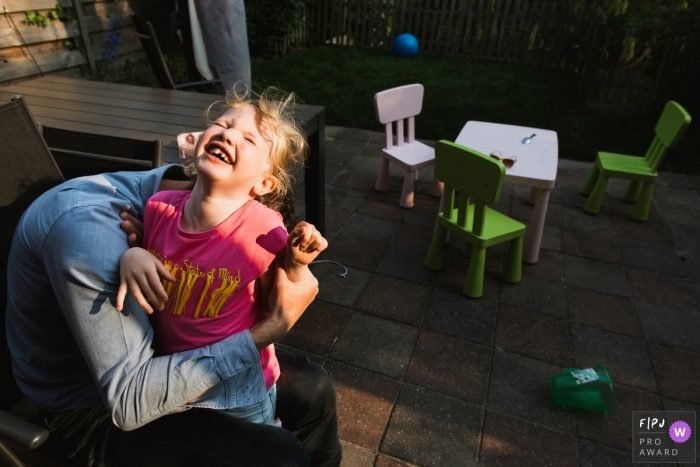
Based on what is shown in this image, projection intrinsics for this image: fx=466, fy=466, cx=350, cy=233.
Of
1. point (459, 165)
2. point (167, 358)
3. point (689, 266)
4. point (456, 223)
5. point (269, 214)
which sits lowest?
point (689, 266)

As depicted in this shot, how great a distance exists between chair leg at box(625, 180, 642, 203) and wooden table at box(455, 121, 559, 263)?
1.24m

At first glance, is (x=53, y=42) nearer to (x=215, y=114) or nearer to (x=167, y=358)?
(x=215, y=114)

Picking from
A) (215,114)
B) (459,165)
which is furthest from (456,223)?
(215,114)

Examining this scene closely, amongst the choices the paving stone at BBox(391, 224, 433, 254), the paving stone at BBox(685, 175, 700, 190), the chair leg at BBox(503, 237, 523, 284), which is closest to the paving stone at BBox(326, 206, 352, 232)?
the paving stone at BBox(391, 224, 433, 254)

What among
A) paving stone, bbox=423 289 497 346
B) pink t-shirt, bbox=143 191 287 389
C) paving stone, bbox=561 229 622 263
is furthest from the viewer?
paving stone, bbox=561 229 622 263

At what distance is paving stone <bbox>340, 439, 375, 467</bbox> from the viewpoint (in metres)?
2.13

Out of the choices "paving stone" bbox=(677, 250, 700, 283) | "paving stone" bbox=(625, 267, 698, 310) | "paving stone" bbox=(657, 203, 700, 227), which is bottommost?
"paving stone" bbox=(677, 250, 700, 283)

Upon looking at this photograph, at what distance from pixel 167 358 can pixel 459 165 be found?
7.54 feet

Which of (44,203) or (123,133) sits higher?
(44,203)

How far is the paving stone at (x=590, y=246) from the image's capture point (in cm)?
381

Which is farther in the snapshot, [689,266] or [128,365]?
[689,266]

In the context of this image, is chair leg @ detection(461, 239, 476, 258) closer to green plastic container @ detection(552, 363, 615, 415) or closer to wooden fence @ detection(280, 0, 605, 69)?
green plastic container @ detection(552, 363, 615, 415)

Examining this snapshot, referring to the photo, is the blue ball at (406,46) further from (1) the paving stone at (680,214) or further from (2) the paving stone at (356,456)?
(2) the paving stone at (356,456)

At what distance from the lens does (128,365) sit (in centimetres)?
119
